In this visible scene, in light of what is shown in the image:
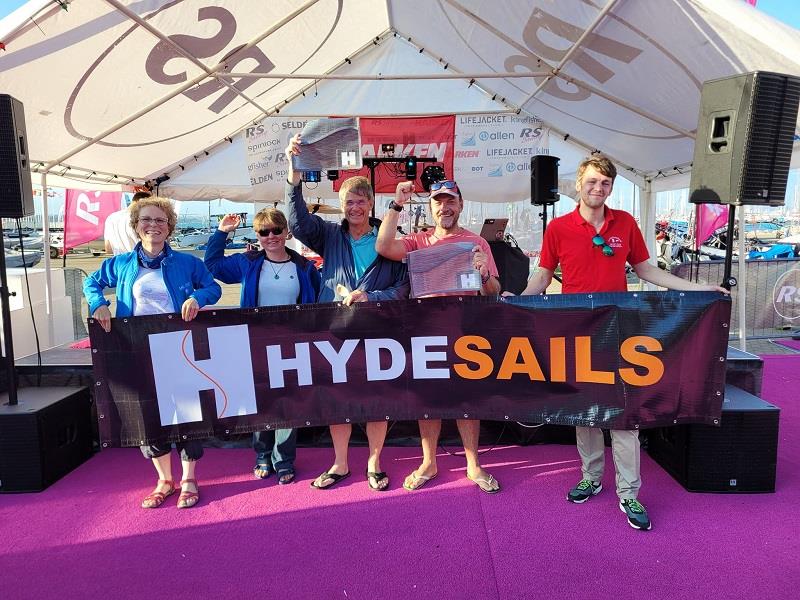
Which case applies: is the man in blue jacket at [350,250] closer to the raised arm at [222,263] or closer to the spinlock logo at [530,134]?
the raised arm at [222,263]

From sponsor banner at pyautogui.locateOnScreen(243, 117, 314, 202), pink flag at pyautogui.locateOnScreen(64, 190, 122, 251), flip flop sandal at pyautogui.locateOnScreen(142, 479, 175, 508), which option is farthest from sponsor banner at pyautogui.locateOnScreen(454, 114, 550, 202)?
pink flag at pyautogui.locateOnScreen(64, 190, 122, 251)

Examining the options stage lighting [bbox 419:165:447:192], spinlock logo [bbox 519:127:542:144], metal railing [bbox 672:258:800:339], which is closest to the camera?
stage lighting [bbox 419:165:447:192]

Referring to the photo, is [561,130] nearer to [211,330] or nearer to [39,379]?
[211,330]

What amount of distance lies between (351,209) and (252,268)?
2.23 feet

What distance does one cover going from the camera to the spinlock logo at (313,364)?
9.38ft

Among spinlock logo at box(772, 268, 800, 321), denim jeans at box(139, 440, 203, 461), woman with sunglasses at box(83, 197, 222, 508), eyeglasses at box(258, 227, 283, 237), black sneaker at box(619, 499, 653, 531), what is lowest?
black sneaker at box(619, 499, 653, 531)

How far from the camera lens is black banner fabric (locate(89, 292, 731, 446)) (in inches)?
107

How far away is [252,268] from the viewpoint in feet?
10.0

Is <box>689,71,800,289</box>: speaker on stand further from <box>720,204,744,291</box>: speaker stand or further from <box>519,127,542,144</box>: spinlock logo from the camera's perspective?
<box>519,127,542,144</box>: spinlock logo

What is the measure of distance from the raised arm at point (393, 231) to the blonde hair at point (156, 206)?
3.70ft

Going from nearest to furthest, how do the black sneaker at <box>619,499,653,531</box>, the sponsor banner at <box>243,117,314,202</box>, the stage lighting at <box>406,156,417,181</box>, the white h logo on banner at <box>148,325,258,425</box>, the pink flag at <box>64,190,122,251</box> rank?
the black sneaker at <box>619,499,653,531</box> → the white h logo on banner at <box>148,325,258,425</box> → the stage lighting at <box>406,156,417,181</box> → the sponsor banner at <box>243,117,314,202</box> → the pink flag at <box>64,190,122,251</box>

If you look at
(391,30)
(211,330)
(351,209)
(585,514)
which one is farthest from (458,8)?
(585,514)

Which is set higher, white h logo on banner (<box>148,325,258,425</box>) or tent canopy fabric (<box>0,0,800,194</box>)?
tent canopy fabric (<box>0,0,800,194</box>)

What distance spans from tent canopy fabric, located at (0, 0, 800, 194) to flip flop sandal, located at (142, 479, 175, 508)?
2.89 meters
